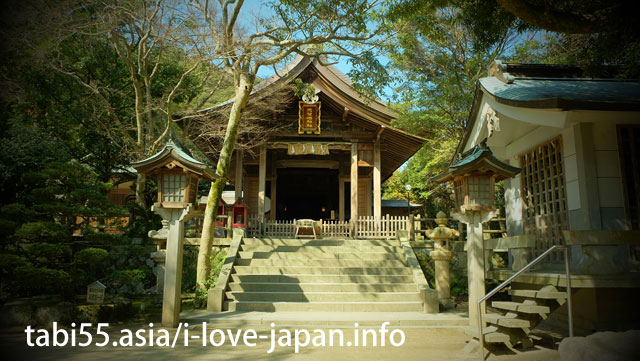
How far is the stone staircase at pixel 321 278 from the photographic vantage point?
357 inches

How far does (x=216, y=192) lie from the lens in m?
10.7

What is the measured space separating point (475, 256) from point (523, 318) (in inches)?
54.9

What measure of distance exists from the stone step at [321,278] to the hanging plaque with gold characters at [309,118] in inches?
277

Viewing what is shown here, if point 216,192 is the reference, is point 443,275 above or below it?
below

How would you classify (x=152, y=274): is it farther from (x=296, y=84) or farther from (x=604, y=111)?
(x=604, y=111)

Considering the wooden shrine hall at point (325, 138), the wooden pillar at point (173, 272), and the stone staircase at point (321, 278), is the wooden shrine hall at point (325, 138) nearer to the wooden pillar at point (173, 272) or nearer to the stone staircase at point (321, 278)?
the stone staircase at point (321, 278)

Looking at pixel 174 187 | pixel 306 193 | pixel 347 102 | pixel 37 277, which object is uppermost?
pixel 347 102

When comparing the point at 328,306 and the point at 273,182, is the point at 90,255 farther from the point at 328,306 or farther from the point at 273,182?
the point at 273,182

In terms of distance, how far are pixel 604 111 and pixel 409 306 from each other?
5.56 m

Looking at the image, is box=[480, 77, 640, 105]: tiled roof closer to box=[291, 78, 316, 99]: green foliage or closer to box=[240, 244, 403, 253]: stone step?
box=[240, 244, 403, 253]: stone step

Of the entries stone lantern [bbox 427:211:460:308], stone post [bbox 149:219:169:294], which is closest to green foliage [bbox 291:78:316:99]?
stone post [bbox 149:219:169:294]

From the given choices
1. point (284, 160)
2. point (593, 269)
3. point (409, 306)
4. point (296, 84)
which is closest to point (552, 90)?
point (593, 269)

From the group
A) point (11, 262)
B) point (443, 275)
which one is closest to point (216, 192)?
point (11, 262)

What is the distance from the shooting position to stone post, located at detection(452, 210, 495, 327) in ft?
23.5
